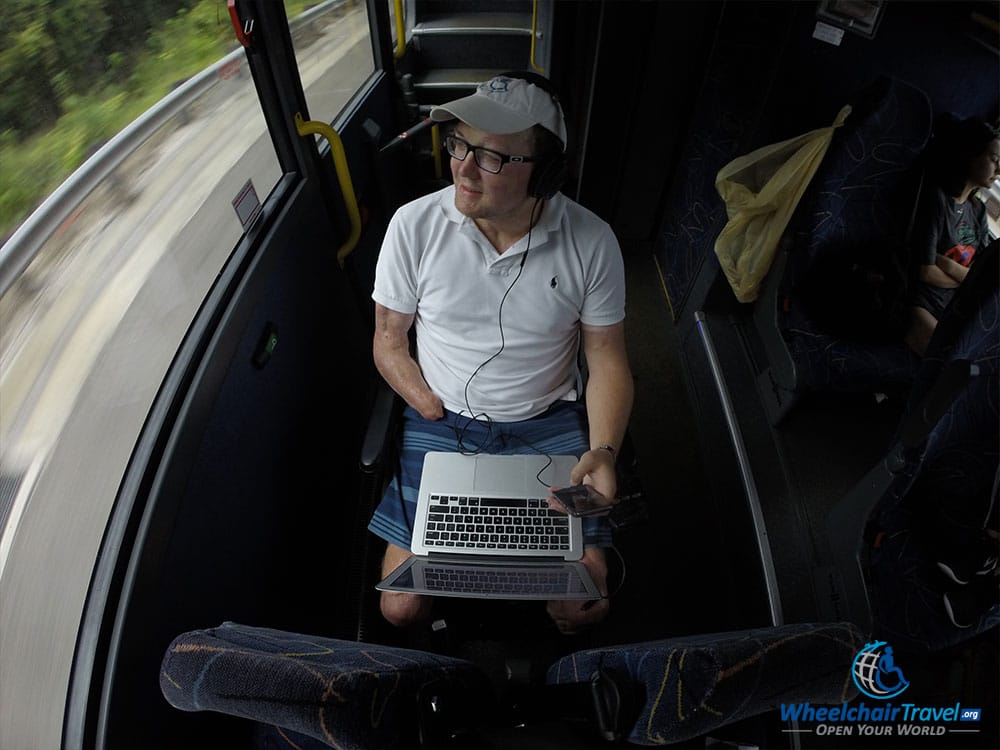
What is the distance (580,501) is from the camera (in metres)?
1.23

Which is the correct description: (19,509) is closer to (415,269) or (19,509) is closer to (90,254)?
(90,254)

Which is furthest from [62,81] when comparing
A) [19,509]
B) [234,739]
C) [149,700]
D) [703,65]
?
[703,65]

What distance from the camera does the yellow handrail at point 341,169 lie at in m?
1.55

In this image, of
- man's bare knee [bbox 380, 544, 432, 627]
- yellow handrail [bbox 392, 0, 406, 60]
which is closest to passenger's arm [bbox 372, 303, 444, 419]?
man's bare knee [bbox 380, 544, 432, 627]

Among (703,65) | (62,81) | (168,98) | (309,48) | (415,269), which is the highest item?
(62,81)

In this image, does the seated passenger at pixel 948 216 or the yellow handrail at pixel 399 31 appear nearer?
the seated passenger at pixel 948 216

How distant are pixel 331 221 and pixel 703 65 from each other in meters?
1.72

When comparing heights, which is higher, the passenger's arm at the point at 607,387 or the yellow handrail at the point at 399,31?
the yellow handrail at the point at 399,31

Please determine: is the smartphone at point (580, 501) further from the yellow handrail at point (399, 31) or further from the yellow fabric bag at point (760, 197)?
the yellow handrail at point (399, 31)

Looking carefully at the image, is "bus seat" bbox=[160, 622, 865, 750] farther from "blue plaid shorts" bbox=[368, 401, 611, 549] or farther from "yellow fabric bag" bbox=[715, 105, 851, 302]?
"yellow fabric bag" bbox=[715, 105, 851, 302]

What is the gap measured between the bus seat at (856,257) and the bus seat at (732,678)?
130cm

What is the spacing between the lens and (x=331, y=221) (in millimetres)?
1836

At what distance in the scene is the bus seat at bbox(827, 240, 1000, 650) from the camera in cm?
110
